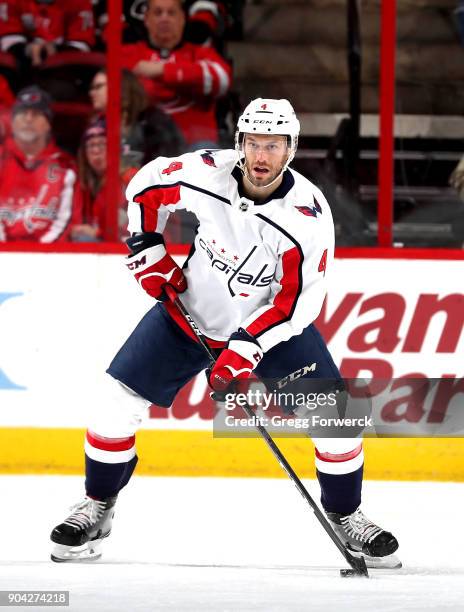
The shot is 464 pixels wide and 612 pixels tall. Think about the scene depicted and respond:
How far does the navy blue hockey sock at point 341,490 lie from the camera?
132 inches

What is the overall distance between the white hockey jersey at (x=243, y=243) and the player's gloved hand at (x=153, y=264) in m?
0.04

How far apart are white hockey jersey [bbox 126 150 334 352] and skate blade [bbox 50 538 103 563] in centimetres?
63

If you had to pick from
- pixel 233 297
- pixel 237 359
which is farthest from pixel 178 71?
pixel 237 359

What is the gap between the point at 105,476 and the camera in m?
3.38

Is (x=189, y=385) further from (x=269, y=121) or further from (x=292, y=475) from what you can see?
(x=269, y=121)

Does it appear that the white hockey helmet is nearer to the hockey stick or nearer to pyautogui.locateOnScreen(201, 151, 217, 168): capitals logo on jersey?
pyautogui.locateOnScreen(201, 151, 217, 168): capitals logo on jersey

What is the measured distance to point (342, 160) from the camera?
4.48 meters

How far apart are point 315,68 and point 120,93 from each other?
2.21 feet

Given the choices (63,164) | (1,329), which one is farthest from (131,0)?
(1,329)

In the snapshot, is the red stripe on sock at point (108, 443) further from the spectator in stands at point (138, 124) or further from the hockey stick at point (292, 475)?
the spectator in stands at point (138, 124)

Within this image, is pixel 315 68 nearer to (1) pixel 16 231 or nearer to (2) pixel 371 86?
(2) pixel 371 86

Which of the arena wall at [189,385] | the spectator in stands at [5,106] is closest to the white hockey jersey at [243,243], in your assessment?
the arena wall at [189,385]

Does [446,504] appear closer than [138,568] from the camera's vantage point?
No

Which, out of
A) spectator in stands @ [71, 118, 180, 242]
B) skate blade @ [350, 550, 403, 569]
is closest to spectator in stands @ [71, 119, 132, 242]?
spectator in stands @ [71, 118, 180, 242]
